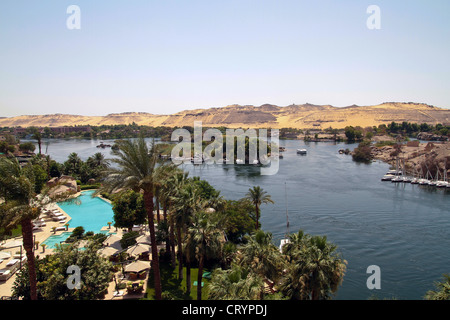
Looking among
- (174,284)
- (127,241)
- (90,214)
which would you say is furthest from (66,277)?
(90,214)

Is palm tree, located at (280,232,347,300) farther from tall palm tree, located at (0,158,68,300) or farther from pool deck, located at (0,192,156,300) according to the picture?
tall palm tree, located at (0,158,68,300)

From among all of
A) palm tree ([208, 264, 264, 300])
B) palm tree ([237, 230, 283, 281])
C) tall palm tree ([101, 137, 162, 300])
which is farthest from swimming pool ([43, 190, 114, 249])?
palm tree ([208, 264, 264, 300])

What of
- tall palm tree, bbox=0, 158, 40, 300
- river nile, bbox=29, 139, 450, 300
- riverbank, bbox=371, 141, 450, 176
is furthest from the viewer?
riverbank, bbox=371, 141, 450, 176

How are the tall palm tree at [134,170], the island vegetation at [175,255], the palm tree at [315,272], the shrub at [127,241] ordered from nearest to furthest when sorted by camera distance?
the island vegetation at [175,255]
the tall palm tree at [134,170]
the palm tree at [315,272]
the shrub at [127,241]

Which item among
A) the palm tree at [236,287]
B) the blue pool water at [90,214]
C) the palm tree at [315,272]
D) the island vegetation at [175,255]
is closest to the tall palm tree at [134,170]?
the island vegetation at [175,255]

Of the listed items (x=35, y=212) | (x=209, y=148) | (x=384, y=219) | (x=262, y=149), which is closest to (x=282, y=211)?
(x=384, y=219)

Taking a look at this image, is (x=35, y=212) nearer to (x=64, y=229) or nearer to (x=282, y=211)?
(x=64, y=229)

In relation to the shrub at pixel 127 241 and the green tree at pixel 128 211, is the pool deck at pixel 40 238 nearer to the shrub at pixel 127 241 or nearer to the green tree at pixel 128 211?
the green tree at pixel 128 211
